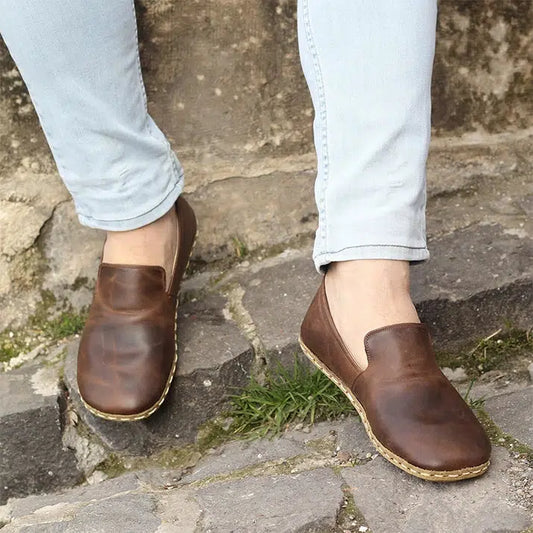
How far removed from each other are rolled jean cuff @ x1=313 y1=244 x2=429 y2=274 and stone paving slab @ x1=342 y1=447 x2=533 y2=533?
0.33 m

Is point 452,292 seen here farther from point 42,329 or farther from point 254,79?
point 42,329

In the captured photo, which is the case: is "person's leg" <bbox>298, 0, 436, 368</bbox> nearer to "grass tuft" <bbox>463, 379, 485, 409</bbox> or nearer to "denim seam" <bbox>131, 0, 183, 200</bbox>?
"grass tuft" <bbox>463, 379, 485, 409</bbox>

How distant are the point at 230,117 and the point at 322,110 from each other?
0.58 m

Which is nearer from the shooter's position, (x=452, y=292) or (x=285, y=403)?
(x=285, y=403)

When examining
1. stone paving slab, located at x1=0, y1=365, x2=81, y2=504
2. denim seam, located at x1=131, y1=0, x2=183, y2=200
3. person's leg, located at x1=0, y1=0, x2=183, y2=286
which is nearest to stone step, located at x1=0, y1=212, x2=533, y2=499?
stone paving slab, located at x1=0, y1=365, x2=81, y2=504

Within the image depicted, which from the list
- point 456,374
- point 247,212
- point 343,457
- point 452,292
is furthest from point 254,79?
point 343,457

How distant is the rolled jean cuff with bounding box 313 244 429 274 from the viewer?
4.32ft

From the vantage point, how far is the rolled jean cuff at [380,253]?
51.8 inches

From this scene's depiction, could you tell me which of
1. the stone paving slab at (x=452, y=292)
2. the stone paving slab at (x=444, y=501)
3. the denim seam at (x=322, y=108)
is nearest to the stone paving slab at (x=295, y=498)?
the stone paving slab at (x=444, y=501)

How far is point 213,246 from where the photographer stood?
1.95 meters

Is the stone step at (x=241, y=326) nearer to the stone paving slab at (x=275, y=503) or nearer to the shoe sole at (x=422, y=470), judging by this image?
the stone paving slab at (x=275, y=503)

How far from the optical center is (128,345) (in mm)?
1512

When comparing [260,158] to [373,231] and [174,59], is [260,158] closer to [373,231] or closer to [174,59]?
[174,59]

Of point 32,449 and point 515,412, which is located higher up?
point 515,412
